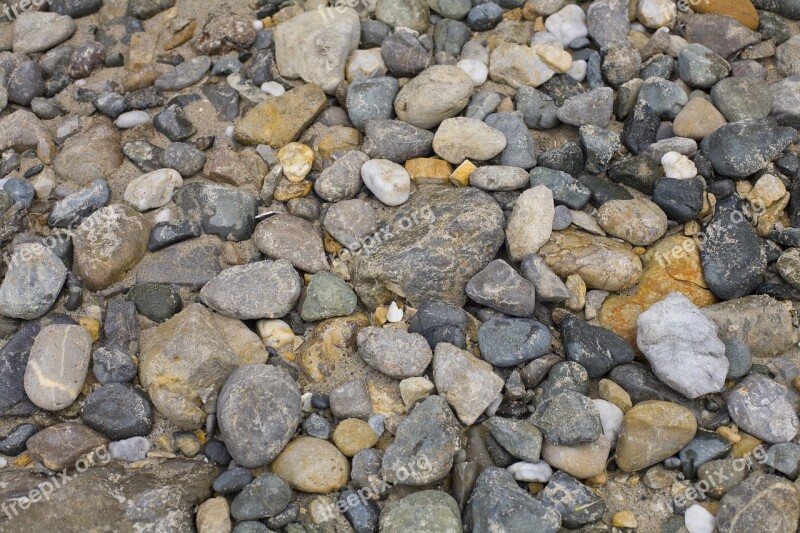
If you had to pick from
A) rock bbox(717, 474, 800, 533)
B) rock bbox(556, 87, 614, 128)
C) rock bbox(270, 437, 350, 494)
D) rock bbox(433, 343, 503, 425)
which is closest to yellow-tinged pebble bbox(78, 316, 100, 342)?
rock bbox(270, 437, 350, 494)

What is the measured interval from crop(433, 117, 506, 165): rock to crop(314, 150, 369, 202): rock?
495 millimetres

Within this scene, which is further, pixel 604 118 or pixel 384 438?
pixel 604 118

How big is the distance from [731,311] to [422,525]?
1951 millimetres

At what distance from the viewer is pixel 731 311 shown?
3855 millimetres

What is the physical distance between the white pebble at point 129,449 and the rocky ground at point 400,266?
0.07ft

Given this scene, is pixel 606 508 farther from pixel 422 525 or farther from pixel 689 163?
pixel 689 163

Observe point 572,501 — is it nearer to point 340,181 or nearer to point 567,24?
point 340,181

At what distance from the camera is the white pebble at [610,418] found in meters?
3.52

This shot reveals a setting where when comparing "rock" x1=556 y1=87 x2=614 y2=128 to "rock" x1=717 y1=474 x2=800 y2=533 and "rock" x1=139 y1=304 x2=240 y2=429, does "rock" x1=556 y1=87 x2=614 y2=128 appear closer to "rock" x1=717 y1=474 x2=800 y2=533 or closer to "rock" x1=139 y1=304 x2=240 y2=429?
"rock" x1=717 y1=474 x2=800 y2=533

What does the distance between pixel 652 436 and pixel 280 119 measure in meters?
2.79

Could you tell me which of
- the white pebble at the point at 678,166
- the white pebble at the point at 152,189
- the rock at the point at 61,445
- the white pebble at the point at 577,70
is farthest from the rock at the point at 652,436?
the white pebble at the point at 152,189

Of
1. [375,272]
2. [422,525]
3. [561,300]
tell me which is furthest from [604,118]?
[422,525]

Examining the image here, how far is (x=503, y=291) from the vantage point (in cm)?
382

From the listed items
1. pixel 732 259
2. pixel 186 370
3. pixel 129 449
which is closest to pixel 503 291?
pixel 732 259
